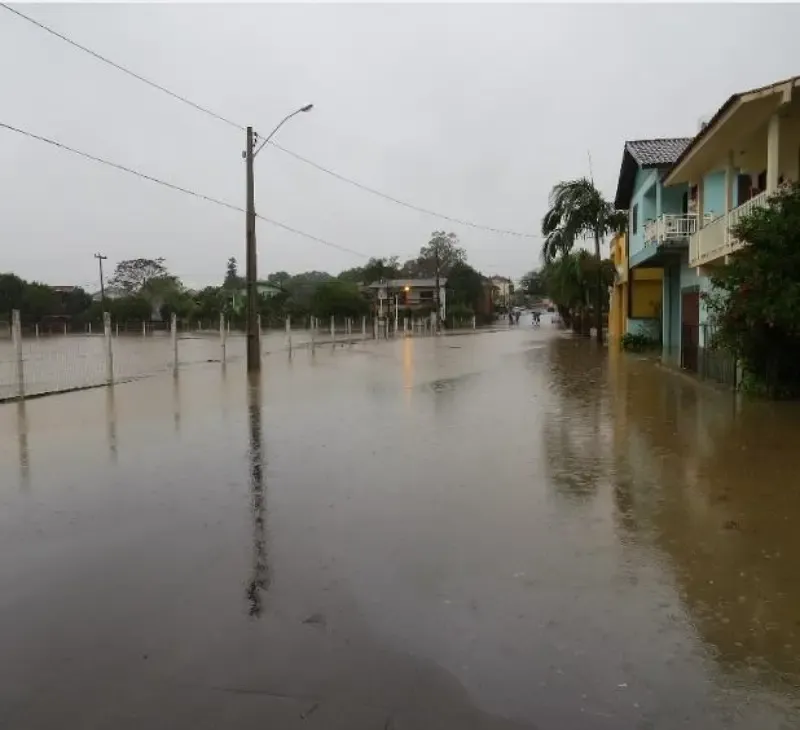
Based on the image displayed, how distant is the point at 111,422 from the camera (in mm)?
12664

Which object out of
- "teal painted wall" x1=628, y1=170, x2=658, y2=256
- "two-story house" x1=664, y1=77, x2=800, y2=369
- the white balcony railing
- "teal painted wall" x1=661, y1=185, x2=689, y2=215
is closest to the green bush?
"teal painted wall" x1=628, y1=170, x2=658, y2=256

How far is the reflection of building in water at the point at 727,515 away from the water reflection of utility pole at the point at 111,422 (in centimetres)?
637

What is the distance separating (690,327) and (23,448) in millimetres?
17967

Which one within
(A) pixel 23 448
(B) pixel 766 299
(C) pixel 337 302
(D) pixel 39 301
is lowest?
(A) pixel 23 448

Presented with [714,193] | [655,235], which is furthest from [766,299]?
[655,235]

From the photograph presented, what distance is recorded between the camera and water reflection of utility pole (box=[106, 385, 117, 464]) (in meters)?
10.2

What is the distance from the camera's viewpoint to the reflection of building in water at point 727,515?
4340 millimetres

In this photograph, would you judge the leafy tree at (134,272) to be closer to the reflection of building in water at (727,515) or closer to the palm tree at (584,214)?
the palm tree at (584,214)

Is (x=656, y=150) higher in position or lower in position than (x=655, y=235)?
higher

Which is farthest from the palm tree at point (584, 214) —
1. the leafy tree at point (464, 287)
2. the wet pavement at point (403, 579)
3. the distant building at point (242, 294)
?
the leafy tree at point (464, 287)

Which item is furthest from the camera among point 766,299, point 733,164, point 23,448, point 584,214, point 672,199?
point 584,214

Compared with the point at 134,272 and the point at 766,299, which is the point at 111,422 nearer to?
the point at 766,299

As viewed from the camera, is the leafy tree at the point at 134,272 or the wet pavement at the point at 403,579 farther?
the leafy tree at the point at 134,272

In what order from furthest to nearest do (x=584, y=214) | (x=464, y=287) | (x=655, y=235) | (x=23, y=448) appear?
1. (x=464, y=287)
2. (x=584, y=214)
3. (x=655, y=235)
4. (x=23, y=448)
